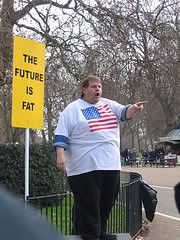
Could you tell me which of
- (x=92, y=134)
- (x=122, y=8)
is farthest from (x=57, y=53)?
(x=92, y=134)

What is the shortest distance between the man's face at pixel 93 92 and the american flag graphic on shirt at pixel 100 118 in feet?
0.31

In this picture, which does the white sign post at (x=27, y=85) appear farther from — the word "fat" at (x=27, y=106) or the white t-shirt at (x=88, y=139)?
the white t-shirt at (x=88, y=139)

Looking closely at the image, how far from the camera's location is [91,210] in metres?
4.45

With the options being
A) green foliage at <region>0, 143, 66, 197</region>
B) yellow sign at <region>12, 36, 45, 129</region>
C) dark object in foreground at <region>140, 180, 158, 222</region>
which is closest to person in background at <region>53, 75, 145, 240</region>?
yellow sign at <region>12, 36, 45, 129</region>

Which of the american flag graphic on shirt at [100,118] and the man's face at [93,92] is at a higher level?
the man's face at [93,92]

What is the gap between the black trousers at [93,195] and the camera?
4.39 metres

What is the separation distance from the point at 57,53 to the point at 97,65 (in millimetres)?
1025

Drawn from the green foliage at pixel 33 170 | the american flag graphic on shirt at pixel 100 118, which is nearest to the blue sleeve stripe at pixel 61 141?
the american flag graphic on shirt at pixel 100 118

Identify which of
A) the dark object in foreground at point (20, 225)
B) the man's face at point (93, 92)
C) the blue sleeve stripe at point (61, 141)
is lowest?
the dark object in foreground at point (20, 225)

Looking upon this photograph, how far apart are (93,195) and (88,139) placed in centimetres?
50

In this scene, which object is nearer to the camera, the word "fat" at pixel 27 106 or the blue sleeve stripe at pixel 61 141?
the blue sleeve stripe at pixel 61 141

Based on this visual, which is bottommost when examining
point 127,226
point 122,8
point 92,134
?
point 127,226

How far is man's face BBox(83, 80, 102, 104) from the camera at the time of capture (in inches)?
182

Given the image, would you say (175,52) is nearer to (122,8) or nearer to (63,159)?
(122,8)
